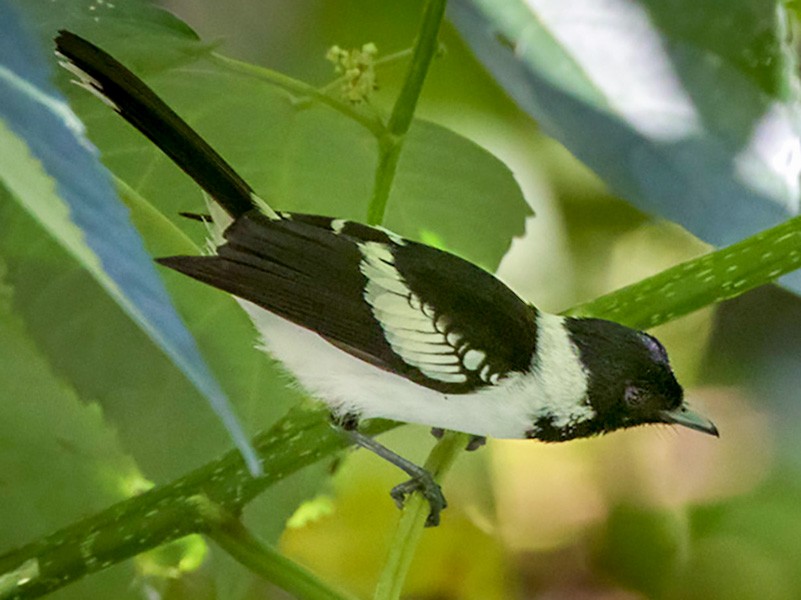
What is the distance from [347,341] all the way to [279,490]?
96 mm

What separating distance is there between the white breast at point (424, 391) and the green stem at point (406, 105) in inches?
1.9

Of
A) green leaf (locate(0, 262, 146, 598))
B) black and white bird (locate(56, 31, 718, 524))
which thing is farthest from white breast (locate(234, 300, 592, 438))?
green leaf (locate(0, 262, 146, 598))

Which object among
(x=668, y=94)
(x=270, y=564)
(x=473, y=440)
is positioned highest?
(x=668, y=94)

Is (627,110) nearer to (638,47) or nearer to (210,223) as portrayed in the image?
(638,47)

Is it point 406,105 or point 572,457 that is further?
point 572,457

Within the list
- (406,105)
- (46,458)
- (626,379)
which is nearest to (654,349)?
(626,379)

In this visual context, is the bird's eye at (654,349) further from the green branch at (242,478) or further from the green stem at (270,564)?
the green stem at (270,564)

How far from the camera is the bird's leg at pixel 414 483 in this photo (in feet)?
0.99

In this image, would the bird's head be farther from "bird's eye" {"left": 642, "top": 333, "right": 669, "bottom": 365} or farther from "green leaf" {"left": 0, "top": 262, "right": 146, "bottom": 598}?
"green leaf" {"left": 0, "top": 262, "right": 146, "bottom": 598}

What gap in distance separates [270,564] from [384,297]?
0.28ft

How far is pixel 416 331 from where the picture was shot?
294 millimetres

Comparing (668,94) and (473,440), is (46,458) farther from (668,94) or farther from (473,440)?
(668,94)

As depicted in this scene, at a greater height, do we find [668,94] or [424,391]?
[668,94]

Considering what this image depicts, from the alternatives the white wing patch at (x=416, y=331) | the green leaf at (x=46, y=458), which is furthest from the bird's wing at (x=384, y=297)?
the green leaf at (x=46, y=458)
